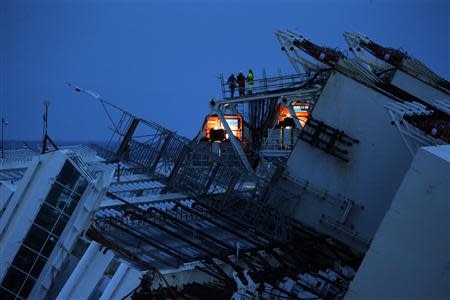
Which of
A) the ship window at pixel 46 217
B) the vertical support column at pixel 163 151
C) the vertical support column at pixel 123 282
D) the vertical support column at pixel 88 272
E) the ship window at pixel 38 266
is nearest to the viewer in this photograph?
the vertical support column at pixel 123 282

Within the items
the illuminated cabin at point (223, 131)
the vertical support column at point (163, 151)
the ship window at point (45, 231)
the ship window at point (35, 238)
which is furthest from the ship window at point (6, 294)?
the illuminated cabin at point (223, 131)

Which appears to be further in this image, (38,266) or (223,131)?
(223,131)

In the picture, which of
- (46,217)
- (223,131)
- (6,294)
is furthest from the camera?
(223,131)

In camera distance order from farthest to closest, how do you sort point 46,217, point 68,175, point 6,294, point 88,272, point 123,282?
point 68,175 < point 46,217 < point 6,294 < point 88,272 < point 123,282

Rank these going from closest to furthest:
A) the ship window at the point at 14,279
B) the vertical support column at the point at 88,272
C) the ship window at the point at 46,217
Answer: the vertical support column at the point at 88,272 → the ship window at the point at 14,279 → the ship window at the point at 46,217

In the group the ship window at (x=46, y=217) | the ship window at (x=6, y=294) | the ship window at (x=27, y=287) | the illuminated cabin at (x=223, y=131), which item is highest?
the illuminated cabin at (x=223, y=131)

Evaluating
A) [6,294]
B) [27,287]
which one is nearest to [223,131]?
[27,287]

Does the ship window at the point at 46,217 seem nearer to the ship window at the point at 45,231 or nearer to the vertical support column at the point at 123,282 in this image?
the ship window at the point at 45,231

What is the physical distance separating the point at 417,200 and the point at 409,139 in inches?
330

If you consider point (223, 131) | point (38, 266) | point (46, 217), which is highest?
point (223, 131)

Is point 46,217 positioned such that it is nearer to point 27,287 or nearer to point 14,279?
point 14,279

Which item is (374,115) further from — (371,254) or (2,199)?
(2,199)

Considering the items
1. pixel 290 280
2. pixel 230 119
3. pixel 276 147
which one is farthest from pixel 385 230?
pixel 230 119

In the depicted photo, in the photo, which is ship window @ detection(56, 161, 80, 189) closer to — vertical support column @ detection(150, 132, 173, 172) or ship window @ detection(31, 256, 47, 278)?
ship window @ detection(31, 256, 47, 278)
